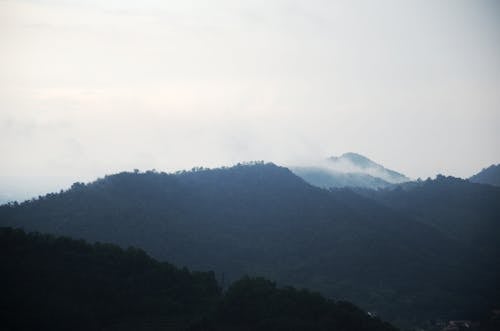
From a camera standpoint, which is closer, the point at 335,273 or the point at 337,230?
the point at 335,273

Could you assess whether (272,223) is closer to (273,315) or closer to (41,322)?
(273,315)

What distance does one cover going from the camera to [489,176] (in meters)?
133

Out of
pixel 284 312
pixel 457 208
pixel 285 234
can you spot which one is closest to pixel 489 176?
pixel 457 208

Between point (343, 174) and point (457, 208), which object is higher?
point (343, 174)

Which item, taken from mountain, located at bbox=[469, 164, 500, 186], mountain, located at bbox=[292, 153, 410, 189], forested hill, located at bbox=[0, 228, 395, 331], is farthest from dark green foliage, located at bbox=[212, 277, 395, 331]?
mountain, located at bbox=[292, 153, 410, 189]

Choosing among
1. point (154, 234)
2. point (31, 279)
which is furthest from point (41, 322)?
point (154, 234)

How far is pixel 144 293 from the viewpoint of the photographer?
161 ft

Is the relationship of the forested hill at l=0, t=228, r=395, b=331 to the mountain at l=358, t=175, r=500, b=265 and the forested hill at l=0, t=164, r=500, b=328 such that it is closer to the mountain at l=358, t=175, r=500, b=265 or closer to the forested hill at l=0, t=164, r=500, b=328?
the forested hill at l=0, t=164, r=500, b=328

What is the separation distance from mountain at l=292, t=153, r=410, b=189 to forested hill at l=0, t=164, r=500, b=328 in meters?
54.8

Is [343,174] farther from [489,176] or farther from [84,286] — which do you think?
[84,286]

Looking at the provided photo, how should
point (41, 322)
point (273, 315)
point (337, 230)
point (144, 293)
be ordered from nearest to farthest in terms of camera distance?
1. point (41, 322)
2. point (273, 315)
3. point (144, 293)
4. point (337, 230)

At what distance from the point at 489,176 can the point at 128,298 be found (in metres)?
100

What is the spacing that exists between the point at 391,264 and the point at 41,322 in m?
47.9

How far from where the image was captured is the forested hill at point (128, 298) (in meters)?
41.5
